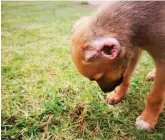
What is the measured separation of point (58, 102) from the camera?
3.26 metres

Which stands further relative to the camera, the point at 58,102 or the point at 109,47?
the point at 58,102

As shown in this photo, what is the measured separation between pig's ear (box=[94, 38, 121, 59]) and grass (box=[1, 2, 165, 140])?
0.81 m

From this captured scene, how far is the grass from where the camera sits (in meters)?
2.84

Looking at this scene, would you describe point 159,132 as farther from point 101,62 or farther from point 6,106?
point 6,106

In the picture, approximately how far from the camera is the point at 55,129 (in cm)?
287

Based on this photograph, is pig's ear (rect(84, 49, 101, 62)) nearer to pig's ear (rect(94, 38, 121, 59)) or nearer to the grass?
pig's ear (rect(94, 38, 121, 59))

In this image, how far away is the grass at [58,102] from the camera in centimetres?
284

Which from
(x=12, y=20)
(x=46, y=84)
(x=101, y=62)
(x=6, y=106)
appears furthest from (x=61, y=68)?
(x=12, y=20)

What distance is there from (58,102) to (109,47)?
1.08 m

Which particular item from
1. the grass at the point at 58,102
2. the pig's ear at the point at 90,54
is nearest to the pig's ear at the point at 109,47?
the pig's ear at the point at 90,54

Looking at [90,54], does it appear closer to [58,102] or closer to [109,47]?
[109,47]

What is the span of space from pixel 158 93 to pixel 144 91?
72cm

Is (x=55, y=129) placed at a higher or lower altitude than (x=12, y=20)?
higher

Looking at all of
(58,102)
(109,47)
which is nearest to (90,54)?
(109,47)
